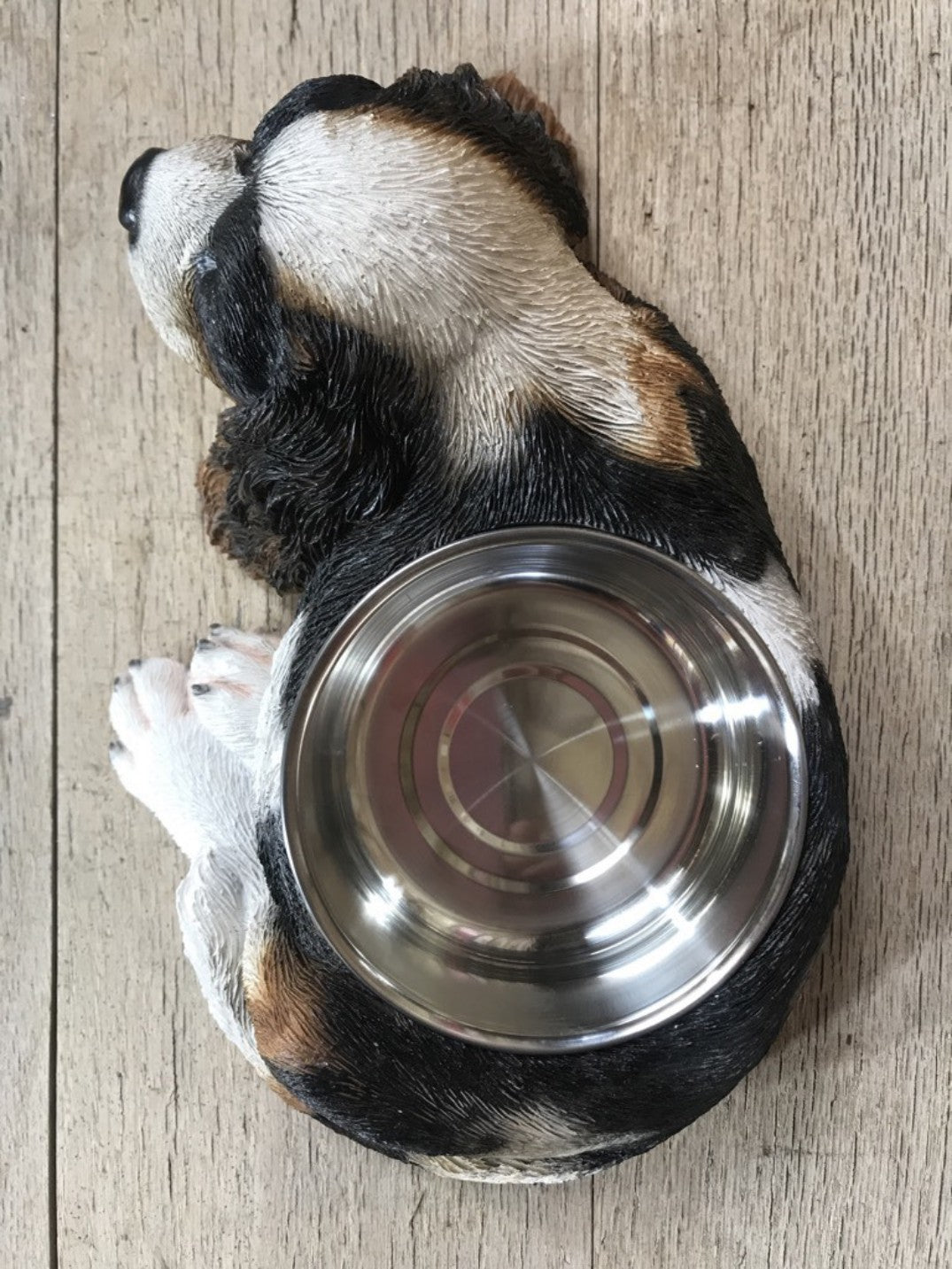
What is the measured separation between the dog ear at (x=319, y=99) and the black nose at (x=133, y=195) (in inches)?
3.9

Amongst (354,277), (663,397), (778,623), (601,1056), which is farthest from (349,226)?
(601,1056)

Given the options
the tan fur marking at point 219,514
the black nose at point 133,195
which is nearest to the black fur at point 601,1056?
the tan fur marking at point 219,514

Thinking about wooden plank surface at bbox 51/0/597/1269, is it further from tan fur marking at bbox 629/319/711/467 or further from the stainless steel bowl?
tan fur marking at bbox 629/319/711/467

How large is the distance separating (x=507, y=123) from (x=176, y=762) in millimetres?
643

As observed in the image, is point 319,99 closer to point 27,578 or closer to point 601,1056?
point 27,578

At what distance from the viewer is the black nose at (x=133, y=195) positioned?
797 millimetres

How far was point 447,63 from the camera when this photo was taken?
0.96 meters

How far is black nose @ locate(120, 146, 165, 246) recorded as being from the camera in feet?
2.61

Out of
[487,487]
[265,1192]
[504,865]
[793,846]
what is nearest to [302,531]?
[487,487]

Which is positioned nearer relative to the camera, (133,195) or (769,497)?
(133,195)

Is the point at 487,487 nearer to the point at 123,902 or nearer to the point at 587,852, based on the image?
the point at 587,852

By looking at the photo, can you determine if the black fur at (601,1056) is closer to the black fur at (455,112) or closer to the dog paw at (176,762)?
the dog paw at (176,762)

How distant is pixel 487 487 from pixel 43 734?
57 centimetres

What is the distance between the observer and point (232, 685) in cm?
94
